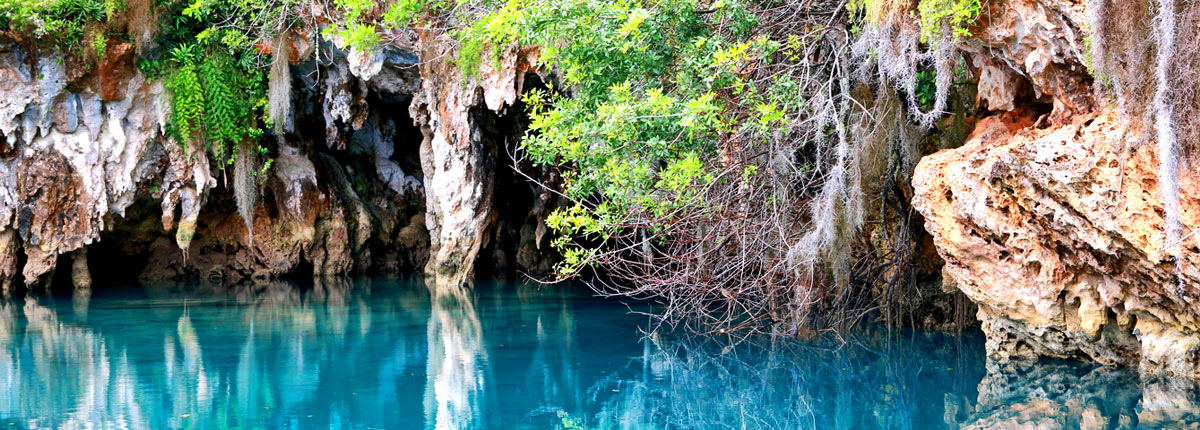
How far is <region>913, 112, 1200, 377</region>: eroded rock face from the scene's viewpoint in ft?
20.8

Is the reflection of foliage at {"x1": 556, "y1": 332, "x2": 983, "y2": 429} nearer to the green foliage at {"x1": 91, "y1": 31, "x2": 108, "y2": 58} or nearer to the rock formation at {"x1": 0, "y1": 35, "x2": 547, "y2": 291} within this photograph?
the rock formation at {"x1": 0, "y1": 35, "x2": 547, "y2": 291}

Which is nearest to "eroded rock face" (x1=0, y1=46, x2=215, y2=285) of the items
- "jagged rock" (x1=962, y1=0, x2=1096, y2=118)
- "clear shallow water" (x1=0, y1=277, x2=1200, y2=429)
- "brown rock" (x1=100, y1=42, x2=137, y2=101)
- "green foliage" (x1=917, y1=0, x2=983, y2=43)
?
"brown rock" (x1=100, y1=42, x2=137, y2=101)

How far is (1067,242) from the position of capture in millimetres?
7027

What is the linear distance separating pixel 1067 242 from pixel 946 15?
6.00ft

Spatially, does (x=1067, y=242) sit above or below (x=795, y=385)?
above

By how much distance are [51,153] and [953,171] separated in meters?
12.7

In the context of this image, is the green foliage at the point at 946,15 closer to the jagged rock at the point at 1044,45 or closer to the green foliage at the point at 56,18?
the jagged rock at the point at 1044,45

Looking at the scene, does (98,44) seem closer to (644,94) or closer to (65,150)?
(65,150)

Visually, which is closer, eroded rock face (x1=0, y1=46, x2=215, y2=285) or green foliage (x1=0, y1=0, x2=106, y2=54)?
green foliage (x1=0, y1=0, x2=106, y2=54)

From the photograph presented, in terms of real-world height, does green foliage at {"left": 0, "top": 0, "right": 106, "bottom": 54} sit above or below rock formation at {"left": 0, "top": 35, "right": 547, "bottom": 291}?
above

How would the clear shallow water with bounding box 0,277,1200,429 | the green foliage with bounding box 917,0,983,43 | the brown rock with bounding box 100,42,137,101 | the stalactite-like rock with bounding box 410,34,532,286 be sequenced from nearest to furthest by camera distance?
the clear shallow water with bounding box 0,277,1200,429
the green foliage with bounding box 917,0,983,43
the brown rock with bounding box 100,42,137,101
the stalactite-like rock with bounding box 410,34,532,286

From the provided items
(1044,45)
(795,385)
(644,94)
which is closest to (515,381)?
(795,385)

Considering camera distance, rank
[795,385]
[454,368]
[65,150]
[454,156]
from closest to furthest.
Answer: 1. [795,385]
2. [454,368]
3. [65,150]
4. [454,156]

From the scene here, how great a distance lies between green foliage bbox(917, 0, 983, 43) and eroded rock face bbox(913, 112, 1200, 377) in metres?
0.97
